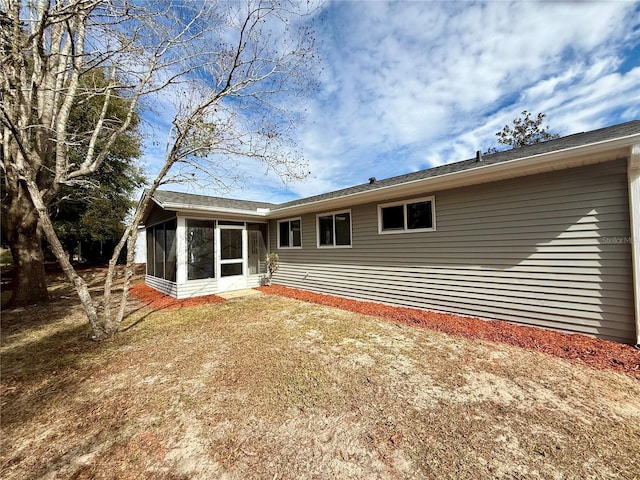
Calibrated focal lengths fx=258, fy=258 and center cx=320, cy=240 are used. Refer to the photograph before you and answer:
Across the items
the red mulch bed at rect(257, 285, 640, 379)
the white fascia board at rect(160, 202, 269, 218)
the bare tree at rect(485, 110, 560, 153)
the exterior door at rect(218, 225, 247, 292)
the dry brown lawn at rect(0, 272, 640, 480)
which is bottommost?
the dry brown lawn at rect(0, 272, 640, 480)

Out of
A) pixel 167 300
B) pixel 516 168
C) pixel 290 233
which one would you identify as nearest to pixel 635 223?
pixel 516 168

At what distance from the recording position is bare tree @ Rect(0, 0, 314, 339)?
4.58m

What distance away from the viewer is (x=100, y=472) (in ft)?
6.05

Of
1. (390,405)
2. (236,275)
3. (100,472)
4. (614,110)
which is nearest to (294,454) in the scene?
(390,405)

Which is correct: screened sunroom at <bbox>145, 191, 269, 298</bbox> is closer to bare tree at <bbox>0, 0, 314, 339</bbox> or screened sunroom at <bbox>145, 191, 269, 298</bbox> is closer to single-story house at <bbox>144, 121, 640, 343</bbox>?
single-story house at <bbox>144, 121, 640, 343</bbox>

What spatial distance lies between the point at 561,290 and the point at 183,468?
5.60 metres

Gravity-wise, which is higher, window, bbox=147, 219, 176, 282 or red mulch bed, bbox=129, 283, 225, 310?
window, bbox=147, 219, 176, 282

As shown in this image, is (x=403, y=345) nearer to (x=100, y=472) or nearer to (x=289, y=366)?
(x=289, y=366)

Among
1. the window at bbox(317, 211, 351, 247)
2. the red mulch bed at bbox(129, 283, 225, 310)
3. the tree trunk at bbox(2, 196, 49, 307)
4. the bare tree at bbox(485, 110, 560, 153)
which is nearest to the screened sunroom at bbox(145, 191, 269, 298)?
the red mulch bed at bbox(129, 283, 225, 310)

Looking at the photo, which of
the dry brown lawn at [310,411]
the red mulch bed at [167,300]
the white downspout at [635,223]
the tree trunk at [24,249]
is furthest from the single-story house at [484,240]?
the tree trunk at [24,249]

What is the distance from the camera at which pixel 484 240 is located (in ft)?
16.8

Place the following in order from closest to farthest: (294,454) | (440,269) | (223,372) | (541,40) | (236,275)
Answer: (294,454)
(223,372)
(440,269)
(541,40)
(236,275)

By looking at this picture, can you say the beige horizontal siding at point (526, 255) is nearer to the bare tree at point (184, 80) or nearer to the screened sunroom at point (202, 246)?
the bare tree at point (184, 80)

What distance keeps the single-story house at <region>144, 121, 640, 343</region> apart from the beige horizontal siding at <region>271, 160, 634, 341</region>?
0.02 metres
